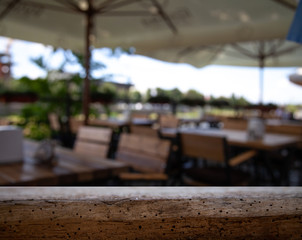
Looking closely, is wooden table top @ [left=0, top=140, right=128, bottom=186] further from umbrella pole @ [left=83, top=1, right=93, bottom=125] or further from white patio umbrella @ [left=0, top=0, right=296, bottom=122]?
white patio umbrella @ [left=0, top=0, right=296, bottom=122]

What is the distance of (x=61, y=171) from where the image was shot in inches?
55.5

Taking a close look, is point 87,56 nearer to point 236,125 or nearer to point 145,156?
point 145,156

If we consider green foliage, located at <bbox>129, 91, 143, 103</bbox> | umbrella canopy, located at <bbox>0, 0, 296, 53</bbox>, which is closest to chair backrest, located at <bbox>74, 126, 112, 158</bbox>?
umbrella canopy, located at <bbox>0, 0, 296, 53</bbox>

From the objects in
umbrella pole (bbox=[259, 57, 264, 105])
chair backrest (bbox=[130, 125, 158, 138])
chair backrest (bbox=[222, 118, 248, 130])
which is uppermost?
umbrella pole (bbox=[259, 57, 264, 105])

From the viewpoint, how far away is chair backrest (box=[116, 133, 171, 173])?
1.98 meters

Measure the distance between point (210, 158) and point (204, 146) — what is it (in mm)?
113

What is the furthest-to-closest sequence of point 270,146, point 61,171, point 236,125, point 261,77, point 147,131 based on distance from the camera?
1. point 261,77
2. point 236,125
3. point 147,131
4. point 270,146
5. point 61,171

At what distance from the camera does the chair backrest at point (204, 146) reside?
7.03ft

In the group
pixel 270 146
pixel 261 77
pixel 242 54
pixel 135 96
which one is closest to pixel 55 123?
pixel 135 96

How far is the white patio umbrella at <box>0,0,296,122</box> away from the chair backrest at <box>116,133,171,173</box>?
140cm

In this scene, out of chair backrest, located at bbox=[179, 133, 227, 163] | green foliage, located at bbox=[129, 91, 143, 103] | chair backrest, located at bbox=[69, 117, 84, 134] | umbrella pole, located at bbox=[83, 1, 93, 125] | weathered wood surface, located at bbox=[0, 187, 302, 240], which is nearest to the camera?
weathered wood surface, located at bbox=[0, 187, 302, 240]

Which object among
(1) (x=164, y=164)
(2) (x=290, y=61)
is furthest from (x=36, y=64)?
(2) (x=290, y=61)

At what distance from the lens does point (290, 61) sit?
18.1 feet

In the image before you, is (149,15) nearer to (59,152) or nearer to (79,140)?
(79,140)
